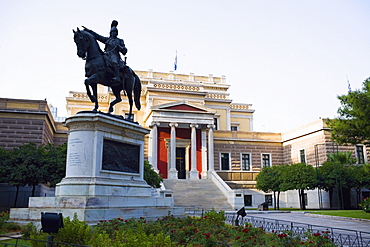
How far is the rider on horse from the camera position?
514 inches

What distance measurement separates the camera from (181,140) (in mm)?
37156

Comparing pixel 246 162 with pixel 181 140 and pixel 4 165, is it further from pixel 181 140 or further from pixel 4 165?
pixel 4 165

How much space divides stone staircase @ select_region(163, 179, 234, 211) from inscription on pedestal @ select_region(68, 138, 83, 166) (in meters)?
15.7

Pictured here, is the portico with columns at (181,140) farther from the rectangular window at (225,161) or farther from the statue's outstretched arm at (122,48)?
the statue's outstretched arm at (122,48)

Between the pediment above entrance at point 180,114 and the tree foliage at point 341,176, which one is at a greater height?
the pediment above entrance at point 180,114

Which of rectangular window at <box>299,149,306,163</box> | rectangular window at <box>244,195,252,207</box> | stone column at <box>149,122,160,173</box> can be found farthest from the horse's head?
rectangular window at <box>299,149,306,163</box>

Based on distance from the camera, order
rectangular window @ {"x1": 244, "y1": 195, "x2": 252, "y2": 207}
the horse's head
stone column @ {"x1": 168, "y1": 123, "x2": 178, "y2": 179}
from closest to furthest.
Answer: the horse's head → stone column @ {"x1": 168, "y1": 123, "x2": 178, "y2": 179} → rectangular window @ {"x1": 244, "y1": 195, "x2": 252, "y2": 207}

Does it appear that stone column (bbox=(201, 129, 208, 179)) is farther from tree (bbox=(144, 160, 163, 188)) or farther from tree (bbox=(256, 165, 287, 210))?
tree (bbox=(144, 160, 163, 188))

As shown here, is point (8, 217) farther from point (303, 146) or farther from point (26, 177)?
point (303, 146)

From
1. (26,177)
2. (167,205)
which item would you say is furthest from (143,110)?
(167,205)

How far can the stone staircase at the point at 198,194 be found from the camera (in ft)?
89.4

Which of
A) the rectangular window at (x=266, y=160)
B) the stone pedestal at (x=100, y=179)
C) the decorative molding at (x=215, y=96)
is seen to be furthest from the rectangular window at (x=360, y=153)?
the stone pedestal at (x=100, y=179)

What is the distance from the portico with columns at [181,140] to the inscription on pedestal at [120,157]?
20115 mm

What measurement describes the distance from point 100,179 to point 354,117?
13.9 metres
